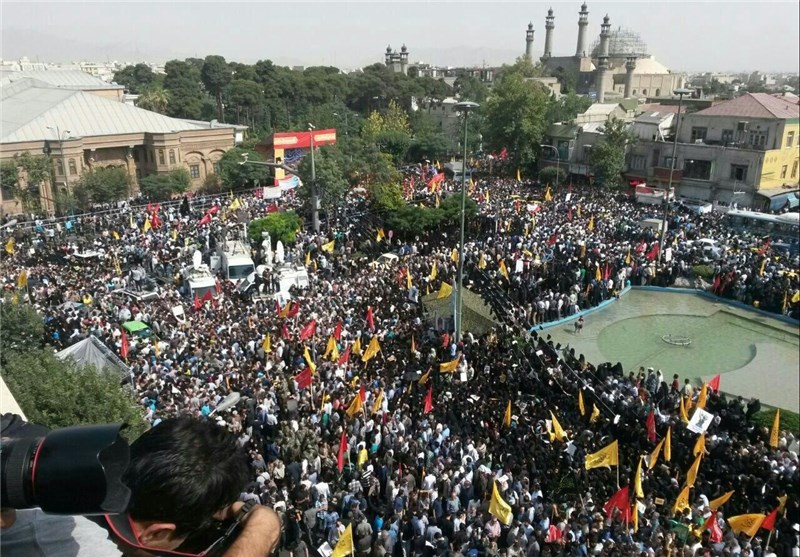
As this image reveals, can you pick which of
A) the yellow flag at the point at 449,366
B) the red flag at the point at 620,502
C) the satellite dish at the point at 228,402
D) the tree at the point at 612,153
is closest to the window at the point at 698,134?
the tree at the point at 612,153

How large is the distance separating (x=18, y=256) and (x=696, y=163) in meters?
31.3

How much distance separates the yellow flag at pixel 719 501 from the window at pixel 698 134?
2887cm

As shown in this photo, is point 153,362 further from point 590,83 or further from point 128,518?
point 590,83

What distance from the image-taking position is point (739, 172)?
101ft

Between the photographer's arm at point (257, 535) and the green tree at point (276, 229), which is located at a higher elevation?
the photographer's arm at point (257, 535)

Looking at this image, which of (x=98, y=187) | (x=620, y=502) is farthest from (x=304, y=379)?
(x=98, y=187)

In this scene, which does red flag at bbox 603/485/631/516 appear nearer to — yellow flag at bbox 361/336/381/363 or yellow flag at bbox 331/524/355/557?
yellow flag at bbox 331/524/355/557

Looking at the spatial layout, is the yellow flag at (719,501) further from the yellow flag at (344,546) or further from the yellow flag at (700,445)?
Answer: the yellow flag at (344,546)

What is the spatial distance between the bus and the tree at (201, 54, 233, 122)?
50.7m

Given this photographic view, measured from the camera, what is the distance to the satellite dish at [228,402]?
37.3 ft

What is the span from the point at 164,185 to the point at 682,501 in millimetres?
33270

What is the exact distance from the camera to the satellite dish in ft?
37.3

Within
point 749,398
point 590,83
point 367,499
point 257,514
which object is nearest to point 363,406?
point 367,499

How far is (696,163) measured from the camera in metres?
33.0
